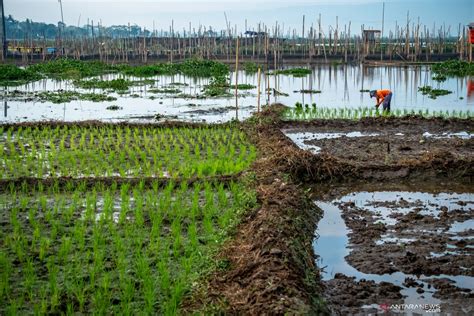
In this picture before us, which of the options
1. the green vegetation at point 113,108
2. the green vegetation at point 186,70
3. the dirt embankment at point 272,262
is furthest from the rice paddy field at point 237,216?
the green vegetation at point 186,70

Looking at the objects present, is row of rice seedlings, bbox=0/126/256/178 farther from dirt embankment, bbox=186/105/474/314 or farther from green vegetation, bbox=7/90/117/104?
green vegetation, bbox=7/90/117/104

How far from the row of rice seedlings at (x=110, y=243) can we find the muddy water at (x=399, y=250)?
1163 millimetres

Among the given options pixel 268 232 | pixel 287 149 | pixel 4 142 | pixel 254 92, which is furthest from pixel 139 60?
pixel 268 232

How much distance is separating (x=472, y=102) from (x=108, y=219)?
618 inches

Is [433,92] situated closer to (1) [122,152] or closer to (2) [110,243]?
(1) [122,152]

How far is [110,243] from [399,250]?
2.91 m

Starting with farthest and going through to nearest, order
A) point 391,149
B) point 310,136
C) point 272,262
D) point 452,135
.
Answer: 1. point 310,136
2. point 452,135
3. point 391,149
4. point 272,262

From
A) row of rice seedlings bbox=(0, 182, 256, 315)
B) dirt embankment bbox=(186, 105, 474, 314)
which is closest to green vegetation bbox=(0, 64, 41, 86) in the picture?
dirt embankment bbox=(186, 105, 474, 314)

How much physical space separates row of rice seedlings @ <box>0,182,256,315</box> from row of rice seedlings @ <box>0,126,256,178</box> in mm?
985

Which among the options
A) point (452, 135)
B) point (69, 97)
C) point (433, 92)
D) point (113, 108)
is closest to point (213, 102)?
point (113, 108)

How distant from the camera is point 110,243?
18.9 feet

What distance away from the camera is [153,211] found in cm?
664

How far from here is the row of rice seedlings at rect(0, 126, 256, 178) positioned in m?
8.96

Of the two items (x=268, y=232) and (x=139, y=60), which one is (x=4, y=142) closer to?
(x=268, y=232)
